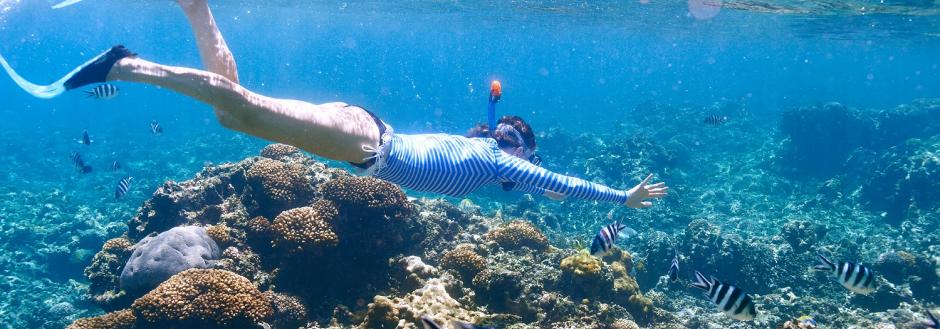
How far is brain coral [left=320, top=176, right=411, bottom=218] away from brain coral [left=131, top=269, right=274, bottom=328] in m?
2.01

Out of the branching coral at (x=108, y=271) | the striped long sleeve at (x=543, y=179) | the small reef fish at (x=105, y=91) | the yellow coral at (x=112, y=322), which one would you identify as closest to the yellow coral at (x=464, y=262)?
the striped long sleeve at (x=543, y=179)

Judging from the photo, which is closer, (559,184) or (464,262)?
(559,184)

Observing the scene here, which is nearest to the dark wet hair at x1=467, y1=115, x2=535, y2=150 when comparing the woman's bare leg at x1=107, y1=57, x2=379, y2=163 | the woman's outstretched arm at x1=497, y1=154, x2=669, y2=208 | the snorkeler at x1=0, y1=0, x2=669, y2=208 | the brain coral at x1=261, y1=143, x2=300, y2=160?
the snorkeler at x1=0, y1=0, x2=669, y2=208

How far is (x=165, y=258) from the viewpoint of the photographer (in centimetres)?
669

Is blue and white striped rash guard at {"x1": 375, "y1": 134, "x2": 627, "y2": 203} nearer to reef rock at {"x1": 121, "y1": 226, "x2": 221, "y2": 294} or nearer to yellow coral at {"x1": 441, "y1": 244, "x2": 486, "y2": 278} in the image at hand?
yellow coral at {"x1": 441, "y1": 244, "x2": 486, "y2": 278}

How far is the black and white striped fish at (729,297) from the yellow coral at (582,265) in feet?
7.44

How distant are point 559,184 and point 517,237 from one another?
13.0ft

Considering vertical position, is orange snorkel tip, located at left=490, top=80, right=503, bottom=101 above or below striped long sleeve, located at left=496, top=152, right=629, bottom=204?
above

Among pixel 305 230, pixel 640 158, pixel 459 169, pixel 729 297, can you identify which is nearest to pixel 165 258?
pixel 305 230

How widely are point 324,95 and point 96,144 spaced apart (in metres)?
32.7

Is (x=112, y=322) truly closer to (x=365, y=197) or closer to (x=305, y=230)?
(x=305, y=230)

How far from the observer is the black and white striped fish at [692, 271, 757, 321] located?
4.75 meters

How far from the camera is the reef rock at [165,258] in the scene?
662cm

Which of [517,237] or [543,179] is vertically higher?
[543,179]
